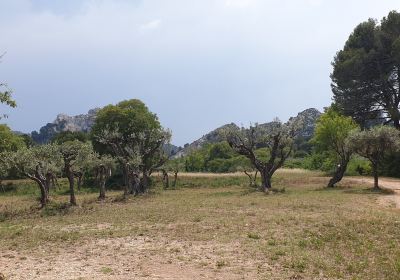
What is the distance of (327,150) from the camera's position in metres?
62.4

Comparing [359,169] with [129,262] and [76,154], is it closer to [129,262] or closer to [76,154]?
[76,154]

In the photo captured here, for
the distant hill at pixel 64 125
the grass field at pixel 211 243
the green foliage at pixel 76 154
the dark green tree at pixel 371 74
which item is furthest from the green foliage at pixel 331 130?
the distant hill at pixel 64 125

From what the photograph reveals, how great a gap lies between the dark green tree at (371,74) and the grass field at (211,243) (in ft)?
134

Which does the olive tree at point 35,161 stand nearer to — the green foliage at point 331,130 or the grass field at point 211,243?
the grass field at point 211,243

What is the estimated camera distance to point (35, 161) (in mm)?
33156

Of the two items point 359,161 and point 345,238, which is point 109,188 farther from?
point 345,238

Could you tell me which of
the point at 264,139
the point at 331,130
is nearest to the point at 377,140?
the point at 264,139

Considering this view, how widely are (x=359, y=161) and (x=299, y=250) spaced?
168 feet

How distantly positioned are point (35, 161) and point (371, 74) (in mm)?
49533

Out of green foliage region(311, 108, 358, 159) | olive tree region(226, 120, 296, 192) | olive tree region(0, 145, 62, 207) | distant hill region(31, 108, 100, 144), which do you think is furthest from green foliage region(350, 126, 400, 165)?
distant hill region(31, 108, 100, 144)

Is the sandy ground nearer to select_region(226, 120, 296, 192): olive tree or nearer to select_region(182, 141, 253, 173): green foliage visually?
select_region(226, 120, 296, 192): olive tree

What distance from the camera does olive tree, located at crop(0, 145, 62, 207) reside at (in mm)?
32594

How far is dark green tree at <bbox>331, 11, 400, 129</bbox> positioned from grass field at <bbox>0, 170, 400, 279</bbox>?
40849mm

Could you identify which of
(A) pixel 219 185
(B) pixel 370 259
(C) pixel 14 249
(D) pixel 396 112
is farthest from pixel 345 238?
(D) pixel 396 112
